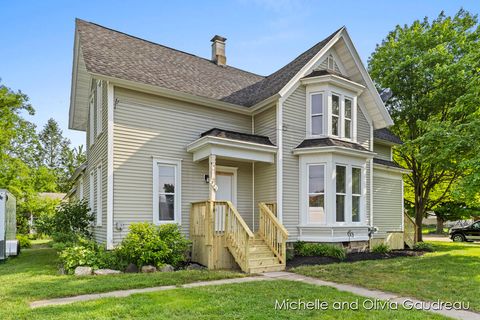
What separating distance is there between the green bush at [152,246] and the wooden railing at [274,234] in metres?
2.36

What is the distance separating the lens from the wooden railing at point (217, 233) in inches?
337

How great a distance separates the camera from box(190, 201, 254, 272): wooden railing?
8.57 m

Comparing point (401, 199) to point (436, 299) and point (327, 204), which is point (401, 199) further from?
point (436, 299)

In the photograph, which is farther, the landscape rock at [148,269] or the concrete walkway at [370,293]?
the landscape rock at [148,269]

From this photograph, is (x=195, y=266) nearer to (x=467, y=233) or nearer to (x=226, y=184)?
(x=226, y=184)

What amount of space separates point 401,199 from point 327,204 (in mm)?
5910

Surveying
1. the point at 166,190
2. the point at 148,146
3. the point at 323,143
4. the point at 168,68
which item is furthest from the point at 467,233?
the point at 148,146

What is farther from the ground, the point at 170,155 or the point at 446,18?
the point at 446,18

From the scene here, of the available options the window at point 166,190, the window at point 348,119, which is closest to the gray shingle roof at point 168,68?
the window at point 348,119

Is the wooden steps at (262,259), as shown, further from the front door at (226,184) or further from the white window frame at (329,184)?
the white window frame at (329,184)

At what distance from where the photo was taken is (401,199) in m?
15.0

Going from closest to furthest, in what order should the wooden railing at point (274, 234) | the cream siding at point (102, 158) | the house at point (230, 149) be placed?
the wooden railing at point (274, 234), the house at point (230, 149), the cream siding at point (102, 158)

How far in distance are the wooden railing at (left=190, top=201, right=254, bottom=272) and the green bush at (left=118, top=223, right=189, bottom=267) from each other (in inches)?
24.2

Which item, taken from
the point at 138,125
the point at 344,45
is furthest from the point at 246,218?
the point at 344,45
